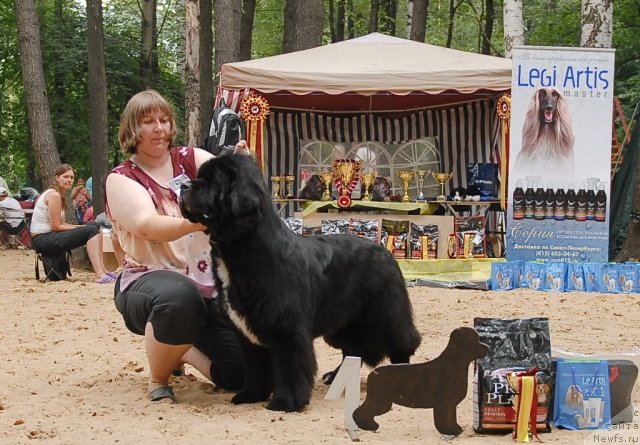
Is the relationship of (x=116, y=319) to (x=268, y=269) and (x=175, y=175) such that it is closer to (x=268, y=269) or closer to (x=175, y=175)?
(x=175, y=175)

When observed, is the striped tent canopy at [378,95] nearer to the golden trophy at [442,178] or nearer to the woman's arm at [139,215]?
the golden trophy at [442,178]

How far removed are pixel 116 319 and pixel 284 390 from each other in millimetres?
3433

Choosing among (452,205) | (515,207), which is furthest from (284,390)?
(452,205)

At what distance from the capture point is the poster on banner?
8.93m

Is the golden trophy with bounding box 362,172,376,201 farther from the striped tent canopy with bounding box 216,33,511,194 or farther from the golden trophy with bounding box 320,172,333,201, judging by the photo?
the striped tent canopy with bounding box 216,33,511,194

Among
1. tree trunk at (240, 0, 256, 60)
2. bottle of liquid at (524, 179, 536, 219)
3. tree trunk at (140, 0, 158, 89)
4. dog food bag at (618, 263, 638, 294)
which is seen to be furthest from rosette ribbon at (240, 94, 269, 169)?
tree trunk at (140, 0, 158, 89)

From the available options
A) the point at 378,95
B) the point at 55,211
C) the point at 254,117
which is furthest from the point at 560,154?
the point at 55,211

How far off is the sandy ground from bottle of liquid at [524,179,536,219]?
97 cm

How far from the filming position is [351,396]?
3.41m

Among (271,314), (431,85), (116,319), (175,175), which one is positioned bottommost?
(116,319)

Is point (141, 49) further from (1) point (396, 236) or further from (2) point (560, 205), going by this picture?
(2) point (560, 205)

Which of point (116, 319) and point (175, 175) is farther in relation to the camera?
point (116, 319)

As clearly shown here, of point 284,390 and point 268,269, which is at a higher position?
point 268,269

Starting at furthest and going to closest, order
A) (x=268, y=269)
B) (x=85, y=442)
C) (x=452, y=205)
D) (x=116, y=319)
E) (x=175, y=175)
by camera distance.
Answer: (x=452, y=205) < (x=116, y=319) < (x=175, y=175) < (x=268, y=269) < (x=85, y=442)
